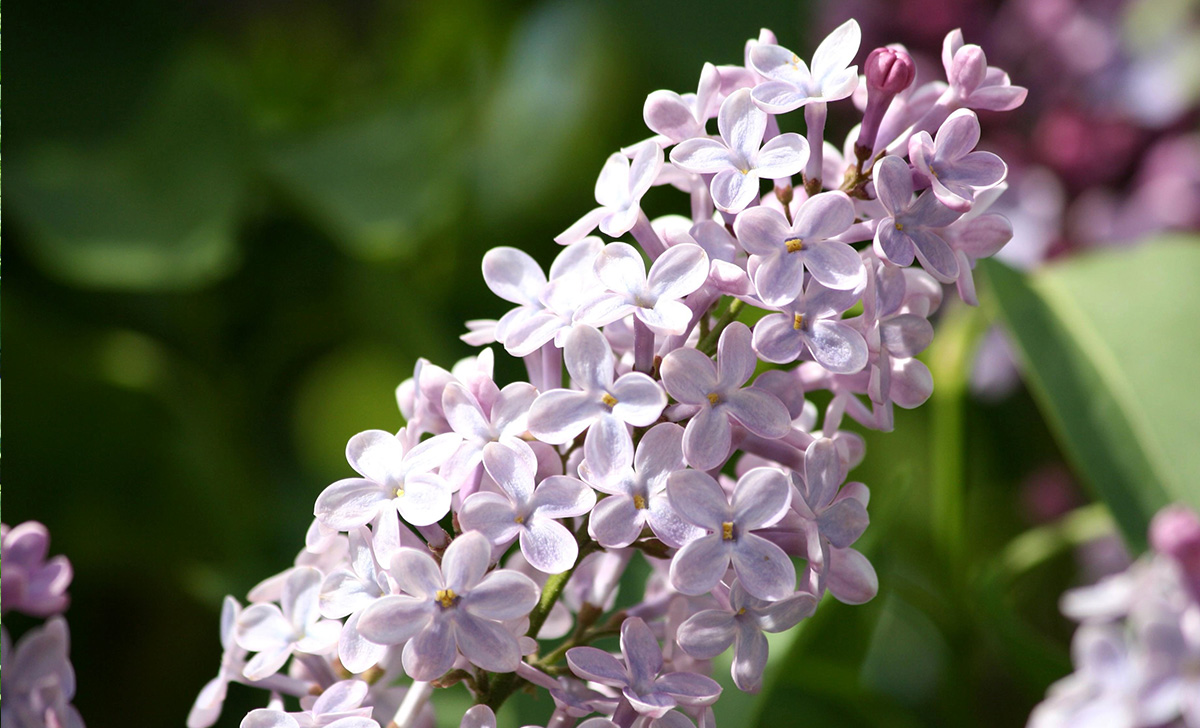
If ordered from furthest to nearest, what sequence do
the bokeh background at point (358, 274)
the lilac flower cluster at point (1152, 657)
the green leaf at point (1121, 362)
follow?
the bokeh background at point (358, 274), the green leaf at point (1121, 362), the lilac flower cluster at point (1152, 657)

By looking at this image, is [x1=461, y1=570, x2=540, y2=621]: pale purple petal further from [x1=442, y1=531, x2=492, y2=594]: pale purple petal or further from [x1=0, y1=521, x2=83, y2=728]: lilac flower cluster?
[x1=0, y1=521, x2=83, y2=728]: lilac flower cluster

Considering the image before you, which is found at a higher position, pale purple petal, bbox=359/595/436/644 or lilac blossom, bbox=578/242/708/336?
lilac blossom, bbox=578/242/708/336

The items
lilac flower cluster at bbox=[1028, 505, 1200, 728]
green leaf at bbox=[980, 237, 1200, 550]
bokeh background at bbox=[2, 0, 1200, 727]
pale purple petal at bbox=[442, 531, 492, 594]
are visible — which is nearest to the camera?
pale purple petal at bbox=[442, 531, 492, 594]

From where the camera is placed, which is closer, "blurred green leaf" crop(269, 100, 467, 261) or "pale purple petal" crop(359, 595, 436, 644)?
"pale purple petal" crop(359, 595, 436, 644)

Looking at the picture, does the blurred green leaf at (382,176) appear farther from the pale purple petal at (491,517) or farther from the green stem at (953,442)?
the pale purple petal at (491,517)

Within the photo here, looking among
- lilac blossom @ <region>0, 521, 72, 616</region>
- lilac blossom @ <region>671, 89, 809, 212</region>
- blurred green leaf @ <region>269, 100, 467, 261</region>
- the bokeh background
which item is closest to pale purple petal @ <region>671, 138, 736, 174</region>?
lilac blossom @ <region>671, 89, 809, 212</region>

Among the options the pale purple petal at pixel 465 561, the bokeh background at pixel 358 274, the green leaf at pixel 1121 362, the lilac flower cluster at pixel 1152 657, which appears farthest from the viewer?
the bokeh background at pixel 358 274

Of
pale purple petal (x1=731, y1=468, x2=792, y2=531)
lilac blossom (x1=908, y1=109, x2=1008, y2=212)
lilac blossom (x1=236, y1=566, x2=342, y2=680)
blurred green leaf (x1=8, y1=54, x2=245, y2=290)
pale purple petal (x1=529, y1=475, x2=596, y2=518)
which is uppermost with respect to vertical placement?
blurred green leaf (x1=8, y1=54, x2=245, y2=290)

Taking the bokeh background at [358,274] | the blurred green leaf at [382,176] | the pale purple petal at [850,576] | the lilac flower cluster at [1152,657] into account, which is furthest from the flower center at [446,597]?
the blurred green leaf at [382,176]
